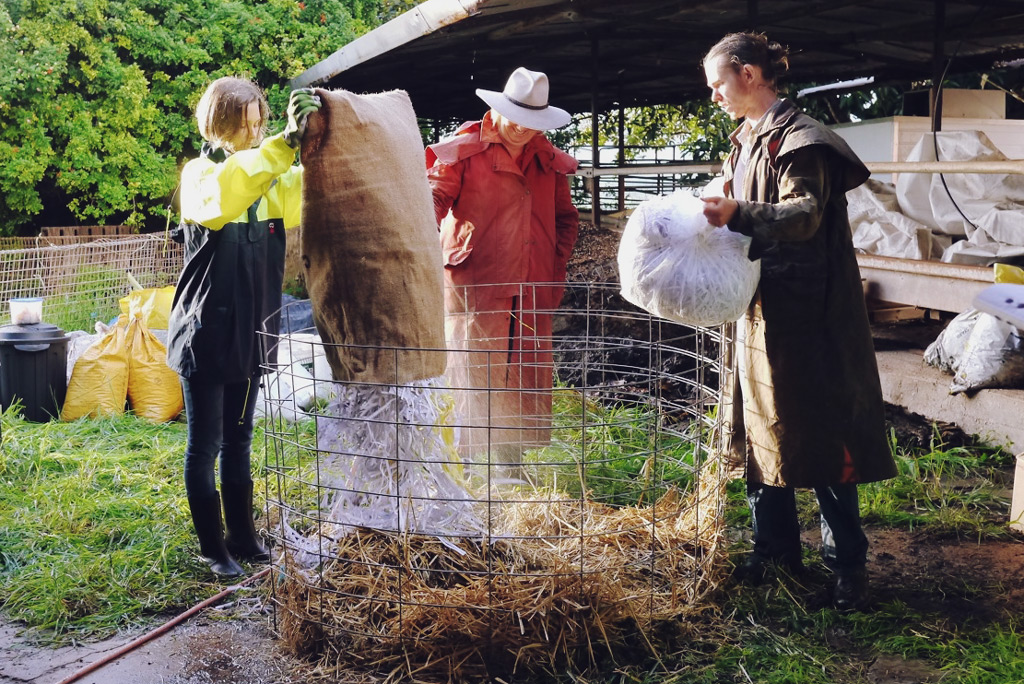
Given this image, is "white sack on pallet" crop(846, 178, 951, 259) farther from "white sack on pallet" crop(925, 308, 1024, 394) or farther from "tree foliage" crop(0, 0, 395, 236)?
"tree foliage" crop(0, 0, 395, 236)

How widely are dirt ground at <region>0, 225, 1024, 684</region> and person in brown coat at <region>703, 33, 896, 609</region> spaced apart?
0.31 meters

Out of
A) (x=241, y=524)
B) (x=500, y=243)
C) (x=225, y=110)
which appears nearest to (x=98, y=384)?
(x=241, y=524)

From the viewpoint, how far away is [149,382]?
5.83m

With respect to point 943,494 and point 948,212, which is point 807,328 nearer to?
point 943,494

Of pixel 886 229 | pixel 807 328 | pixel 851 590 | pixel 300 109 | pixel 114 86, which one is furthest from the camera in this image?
pixel 114 86

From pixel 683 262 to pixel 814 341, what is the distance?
1.81ft

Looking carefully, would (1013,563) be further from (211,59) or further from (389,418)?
(211,59)

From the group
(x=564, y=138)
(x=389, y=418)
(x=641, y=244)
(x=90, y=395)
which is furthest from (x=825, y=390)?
(x=564, y=138)

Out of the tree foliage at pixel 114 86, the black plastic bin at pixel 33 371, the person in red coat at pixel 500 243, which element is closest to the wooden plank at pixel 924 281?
the person in red coat at pixel 500 243

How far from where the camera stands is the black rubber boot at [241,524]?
3.73 metres

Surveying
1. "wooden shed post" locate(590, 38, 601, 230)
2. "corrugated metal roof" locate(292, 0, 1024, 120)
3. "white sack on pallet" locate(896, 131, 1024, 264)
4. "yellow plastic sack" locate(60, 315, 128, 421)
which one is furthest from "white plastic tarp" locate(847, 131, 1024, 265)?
"yellow plastic sack" locate(60, 315, 128, 421)

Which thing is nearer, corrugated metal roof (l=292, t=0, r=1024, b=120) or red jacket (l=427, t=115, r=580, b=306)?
red jacket (l=427, t=115, r=580, b=306)

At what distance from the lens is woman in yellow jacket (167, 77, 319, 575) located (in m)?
3.33

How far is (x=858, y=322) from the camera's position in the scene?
309 cm
